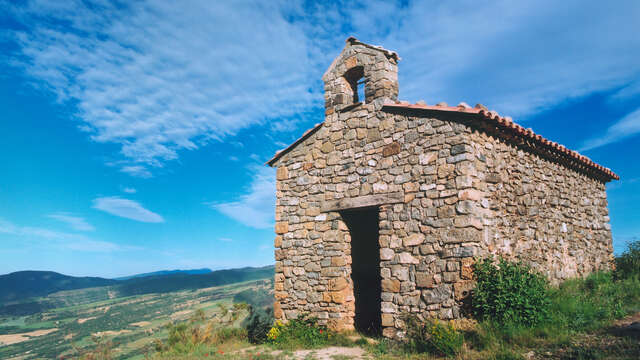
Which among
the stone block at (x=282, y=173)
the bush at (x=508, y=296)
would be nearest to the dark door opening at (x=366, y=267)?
the stone block at (x=282, y=173)

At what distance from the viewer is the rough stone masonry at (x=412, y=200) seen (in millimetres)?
6531

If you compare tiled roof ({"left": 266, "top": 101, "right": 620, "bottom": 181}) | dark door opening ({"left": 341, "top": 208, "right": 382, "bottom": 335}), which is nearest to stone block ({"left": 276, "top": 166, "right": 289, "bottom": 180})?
tiled roof ({"left": 266, "top": 101, "right": 620, "bottom": 181})

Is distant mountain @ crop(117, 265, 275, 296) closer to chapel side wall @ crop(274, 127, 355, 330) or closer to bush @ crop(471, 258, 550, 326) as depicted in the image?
chapel side wall @ crop(274, 127, 355, 330)

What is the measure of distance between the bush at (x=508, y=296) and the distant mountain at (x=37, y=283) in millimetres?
62252

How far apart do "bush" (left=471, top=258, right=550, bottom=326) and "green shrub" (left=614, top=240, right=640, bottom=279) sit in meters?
5.44

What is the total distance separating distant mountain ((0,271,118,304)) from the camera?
51.8 metres

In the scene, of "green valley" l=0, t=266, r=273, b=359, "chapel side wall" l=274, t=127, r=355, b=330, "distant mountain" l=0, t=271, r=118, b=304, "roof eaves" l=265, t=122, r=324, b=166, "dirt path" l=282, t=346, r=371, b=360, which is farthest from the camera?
"distant mountain" l=0, t=271, r=118, b=304

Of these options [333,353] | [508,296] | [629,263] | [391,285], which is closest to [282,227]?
[391,285]

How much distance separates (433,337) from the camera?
233 inches

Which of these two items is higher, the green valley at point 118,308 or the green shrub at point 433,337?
the green shrub at point 433,337

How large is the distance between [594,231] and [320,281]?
8.01 meters

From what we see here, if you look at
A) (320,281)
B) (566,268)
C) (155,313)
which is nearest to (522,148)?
(566,268)

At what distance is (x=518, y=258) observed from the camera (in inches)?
Answer: 274

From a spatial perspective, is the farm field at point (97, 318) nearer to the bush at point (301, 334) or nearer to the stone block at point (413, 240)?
the bush at point (301, 334)
